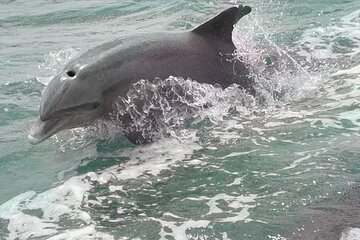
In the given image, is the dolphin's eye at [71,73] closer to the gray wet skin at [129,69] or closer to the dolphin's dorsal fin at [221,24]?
the gray wet skin at [129,69]

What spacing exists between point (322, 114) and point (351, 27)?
459cm

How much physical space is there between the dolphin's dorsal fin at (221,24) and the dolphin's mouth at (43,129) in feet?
6.62

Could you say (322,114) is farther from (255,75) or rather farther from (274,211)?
(274,211)

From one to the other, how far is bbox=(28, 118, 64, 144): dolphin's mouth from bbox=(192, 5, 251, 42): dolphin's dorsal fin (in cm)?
202

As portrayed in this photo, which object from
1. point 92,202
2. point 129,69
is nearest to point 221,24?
point 129,69

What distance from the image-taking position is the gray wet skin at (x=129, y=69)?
262 inches

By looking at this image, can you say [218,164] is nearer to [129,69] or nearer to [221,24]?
[129,69]

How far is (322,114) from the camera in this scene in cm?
732

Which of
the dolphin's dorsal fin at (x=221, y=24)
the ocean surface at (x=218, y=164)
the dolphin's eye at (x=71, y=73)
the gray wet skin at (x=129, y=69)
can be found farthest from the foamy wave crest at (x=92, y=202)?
the dolphin's dorsal fin at (x=221, y=24)

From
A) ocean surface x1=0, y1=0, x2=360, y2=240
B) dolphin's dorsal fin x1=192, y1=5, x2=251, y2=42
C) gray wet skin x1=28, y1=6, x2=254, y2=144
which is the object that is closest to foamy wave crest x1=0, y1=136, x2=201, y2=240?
ocean surface x1=0, y1=0, x2=360, y2=240

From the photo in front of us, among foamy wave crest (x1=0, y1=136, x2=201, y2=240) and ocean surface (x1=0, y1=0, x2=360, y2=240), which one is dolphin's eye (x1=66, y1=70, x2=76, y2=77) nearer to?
ocean surface (x1=0, y1=0, x2=360, y2=240)

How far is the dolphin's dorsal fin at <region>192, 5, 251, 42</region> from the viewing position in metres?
7.61

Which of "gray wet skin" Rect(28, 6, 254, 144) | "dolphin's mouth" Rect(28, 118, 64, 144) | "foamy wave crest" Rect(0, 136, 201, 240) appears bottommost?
"foamy wave crest" Rect(0, 136, 201, 240)

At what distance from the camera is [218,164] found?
622cm
